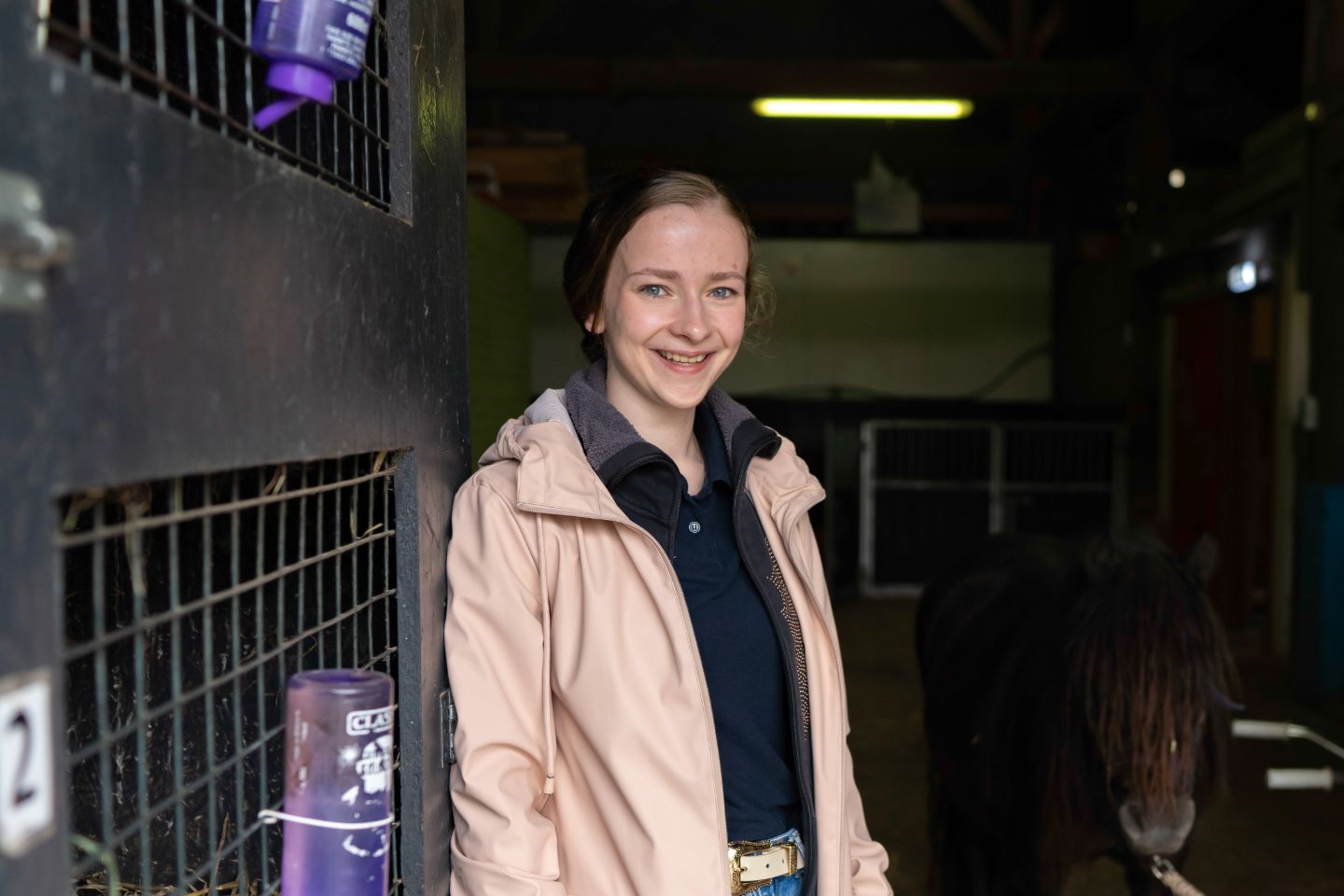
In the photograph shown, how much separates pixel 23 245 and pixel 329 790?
0.48 m

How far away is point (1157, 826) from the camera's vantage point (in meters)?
2.00

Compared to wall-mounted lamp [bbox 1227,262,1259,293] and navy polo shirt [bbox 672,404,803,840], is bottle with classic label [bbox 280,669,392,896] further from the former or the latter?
wall-mounted lamp [bbox 1227,262,1259,293]

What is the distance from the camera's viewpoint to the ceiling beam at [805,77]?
726cm

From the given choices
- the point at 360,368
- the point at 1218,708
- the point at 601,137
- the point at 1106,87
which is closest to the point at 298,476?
the point at 360,368

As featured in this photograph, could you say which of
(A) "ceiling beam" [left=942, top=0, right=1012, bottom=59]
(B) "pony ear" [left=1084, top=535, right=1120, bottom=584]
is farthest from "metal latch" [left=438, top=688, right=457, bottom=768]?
(A) "ceiling beam" [left=942, top=0, right=1012, bottom=59]

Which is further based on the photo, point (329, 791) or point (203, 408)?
point (329, 791)

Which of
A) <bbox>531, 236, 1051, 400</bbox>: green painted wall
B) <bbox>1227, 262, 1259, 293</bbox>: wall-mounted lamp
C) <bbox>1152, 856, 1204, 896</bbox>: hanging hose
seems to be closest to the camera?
<bbox>1152, 856, 1204, 896</bbox>: hanging hose

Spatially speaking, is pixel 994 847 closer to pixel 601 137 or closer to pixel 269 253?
pixel 269 253

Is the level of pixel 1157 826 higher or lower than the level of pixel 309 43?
lower

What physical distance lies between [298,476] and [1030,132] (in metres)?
9.80

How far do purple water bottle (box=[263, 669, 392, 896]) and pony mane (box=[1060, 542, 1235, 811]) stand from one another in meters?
1.57

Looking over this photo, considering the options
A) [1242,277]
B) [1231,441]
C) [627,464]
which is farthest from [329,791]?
[1231,441]

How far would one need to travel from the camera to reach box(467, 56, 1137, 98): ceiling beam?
286 inches

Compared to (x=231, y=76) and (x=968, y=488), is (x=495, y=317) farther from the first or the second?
(x=968, y=488)
